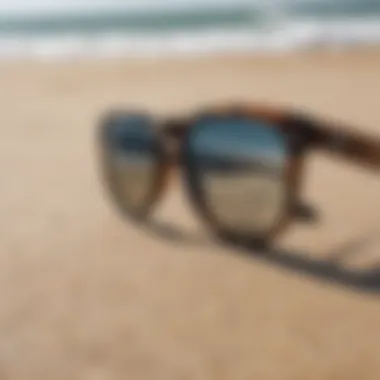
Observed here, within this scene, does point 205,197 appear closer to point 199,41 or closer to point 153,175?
point 153,175

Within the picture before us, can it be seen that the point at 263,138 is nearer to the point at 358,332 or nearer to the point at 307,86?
the point at 358,332

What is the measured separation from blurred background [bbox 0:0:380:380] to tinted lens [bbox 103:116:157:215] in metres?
0.01

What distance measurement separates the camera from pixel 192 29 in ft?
2.88

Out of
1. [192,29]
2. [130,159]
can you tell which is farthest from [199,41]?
[130,159]

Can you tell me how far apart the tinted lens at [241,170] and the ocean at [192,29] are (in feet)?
1.39

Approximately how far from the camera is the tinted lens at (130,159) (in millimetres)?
438

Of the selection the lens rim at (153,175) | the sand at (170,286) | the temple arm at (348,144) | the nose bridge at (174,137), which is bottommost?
the sand at (170,286)

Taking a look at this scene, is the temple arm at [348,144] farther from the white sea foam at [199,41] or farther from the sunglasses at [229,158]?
the white sea foam at [199,41]

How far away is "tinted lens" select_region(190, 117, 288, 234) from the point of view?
0.39m

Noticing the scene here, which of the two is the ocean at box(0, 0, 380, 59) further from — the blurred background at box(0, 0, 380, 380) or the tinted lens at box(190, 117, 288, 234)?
the tinted lens at box(190, 117, 288, 234)

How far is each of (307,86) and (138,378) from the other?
0.44 metres

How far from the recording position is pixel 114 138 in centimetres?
45

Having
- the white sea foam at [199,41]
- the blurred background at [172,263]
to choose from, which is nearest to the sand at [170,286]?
the blurred background at [172,263]

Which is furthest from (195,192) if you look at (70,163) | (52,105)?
(52,105)
